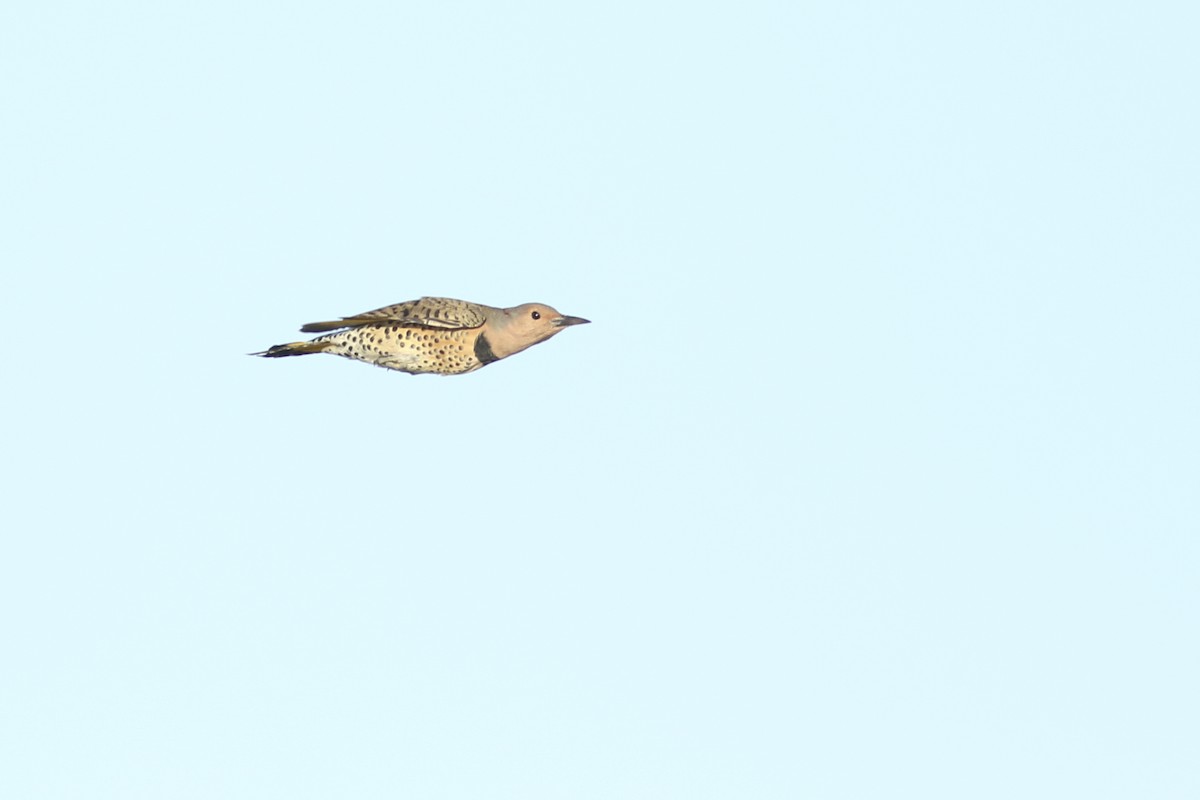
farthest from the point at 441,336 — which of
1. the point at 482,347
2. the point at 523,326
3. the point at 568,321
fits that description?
the point at 568,321

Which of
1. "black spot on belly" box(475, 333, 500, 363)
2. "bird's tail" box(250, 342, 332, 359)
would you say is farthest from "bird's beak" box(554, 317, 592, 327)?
"bird's tail" box(250, 342, 332, 359)

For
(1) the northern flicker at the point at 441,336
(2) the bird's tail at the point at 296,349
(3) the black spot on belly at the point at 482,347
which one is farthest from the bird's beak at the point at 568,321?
(2) the bird's tail at the point at 296,349

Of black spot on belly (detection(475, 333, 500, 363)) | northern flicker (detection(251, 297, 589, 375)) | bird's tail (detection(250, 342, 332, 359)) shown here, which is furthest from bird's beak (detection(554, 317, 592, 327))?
bird's tail (detection(250, 342, 332, 359))

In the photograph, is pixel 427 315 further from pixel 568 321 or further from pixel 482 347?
pixel 568 321

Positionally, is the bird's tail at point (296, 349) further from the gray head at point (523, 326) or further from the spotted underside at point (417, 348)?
the gray head at point (523, 326)

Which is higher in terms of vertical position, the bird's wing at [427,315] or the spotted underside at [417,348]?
the bird's wing at [427,315]

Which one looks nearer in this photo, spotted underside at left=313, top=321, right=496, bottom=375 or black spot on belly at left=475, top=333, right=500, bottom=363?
spotted underside at left=313, top=321, right=496, bottom=375

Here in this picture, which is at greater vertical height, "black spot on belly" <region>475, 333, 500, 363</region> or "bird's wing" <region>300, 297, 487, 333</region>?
"bird's wing" <region>300, 297, 487, 333</region>

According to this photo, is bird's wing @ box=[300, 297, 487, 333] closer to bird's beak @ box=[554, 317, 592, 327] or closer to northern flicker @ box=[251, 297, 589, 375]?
northern flicker @ box=[251, 297, 589, 375]
